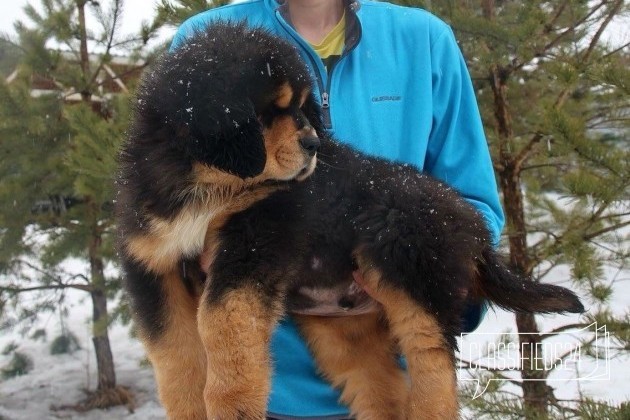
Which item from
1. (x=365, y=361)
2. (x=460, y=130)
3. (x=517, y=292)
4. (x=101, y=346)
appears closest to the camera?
(x=517, y=292)

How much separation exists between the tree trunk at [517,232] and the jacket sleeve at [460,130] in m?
1.96

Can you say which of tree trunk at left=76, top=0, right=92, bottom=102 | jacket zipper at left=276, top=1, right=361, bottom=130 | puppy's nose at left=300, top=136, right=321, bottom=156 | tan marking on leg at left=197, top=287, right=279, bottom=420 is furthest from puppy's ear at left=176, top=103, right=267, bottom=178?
tree trunk at left=76, top=0, right=92, bottom=102

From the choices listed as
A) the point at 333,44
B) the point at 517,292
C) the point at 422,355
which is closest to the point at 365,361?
the point at 422,355

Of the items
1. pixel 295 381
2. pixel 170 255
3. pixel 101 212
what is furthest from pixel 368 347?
pixel 101 212

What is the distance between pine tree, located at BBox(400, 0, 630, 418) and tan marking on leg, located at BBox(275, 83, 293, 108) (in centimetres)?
212

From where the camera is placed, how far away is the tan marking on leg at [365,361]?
2.32 metres

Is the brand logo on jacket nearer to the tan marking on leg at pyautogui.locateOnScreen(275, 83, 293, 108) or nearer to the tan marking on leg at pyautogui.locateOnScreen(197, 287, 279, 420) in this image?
the tan marking on leg at pyautogui.locateOnScreen(275, 83, 293, 108)

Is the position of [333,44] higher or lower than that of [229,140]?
higher

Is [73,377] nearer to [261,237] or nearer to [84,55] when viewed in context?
[84,55]

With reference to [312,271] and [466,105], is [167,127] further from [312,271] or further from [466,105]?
[466,105]

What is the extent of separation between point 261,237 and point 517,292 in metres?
0.89

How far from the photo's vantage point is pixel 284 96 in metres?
2.03

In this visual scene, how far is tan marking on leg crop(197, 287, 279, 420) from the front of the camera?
5.98ft

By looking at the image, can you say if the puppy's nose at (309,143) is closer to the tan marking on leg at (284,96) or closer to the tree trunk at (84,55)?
the tan marking on leg at (284,96)
